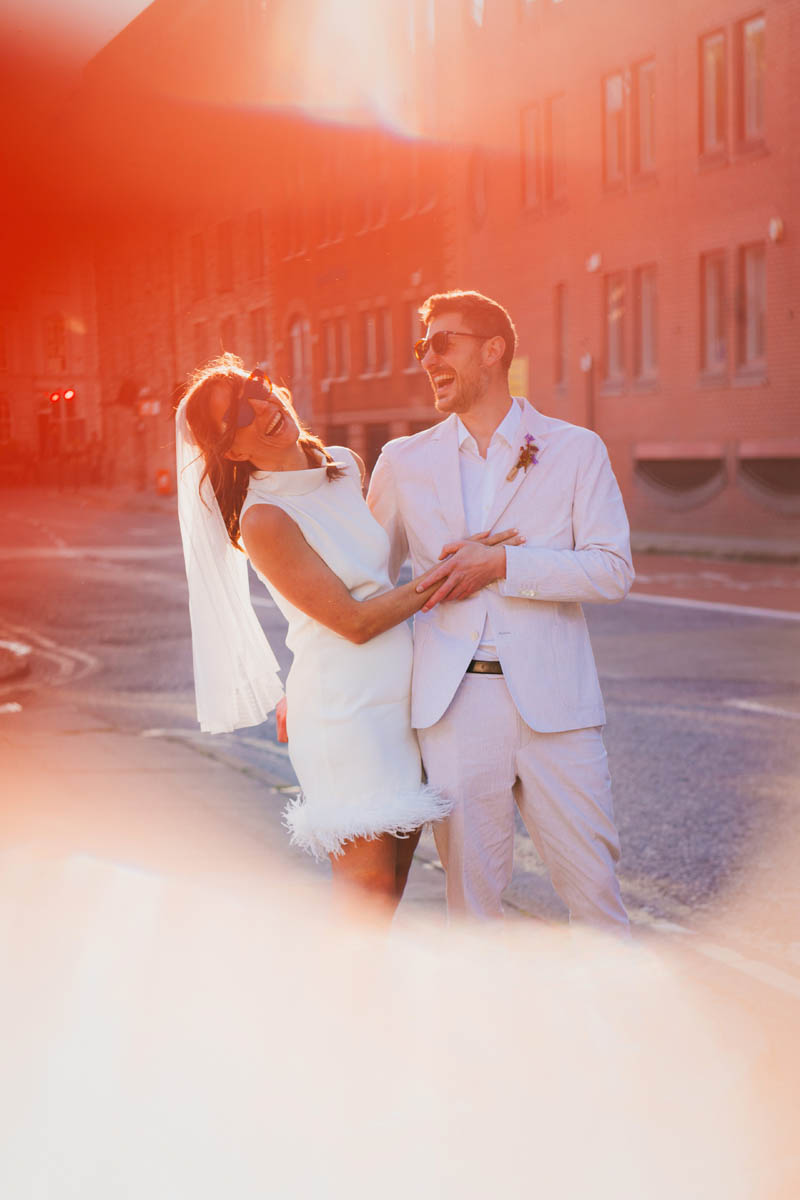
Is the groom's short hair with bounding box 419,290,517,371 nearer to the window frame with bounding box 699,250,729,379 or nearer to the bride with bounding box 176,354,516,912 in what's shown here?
the bride with bounding box 176,354,516,912

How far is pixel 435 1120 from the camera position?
12.1 ft

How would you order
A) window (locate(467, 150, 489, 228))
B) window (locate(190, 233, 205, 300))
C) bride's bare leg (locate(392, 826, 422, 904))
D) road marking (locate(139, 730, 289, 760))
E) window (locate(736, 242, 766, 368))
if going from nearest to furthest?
1. bride's bare leg (locate(392, 826, 422, 904))
2. window (locate(190, 233, 205, 300))
3. road marking (locate(139, 730, 289, 760))
4. window (locate(736, 242, 766, 368))
5. window (locate(467, 150, 489, 228))

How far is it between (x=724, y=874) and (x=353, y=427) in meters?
33.7

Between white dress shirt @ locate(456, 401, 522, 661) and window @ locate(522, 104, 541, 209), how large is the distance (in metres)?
29.1

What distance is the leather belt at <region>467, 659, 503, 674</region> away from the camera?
374 cm

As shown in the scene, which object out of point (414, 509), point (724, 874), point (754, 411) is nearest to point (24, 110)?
point (414, 509)

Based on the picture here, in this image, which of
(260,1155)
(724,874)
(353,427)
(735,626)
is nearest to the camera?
(260,1155)

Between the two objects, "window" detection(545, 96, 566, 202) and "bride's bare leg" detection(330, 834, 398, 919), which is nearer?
"bride's bare leg" detection(330, 834, 398, 919)

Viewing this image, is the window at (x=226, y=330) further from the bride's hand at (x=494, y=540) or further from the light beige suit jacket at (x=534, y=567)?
the bride's hand at (x=494, y=540)

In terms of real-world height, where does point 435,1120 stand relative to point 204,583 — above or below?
below

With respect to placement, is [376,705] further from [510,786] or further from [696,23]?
[696,23]

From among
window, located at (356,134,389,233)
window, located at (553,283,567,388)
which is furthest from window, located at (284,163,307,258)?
window, located at (553,283,567,388)

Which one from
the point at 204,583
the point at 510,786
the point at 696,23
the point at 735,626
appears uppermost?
the point at 696,23

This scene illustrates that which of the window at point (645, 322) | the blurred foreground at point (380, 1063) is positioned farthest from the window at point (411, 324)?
the blurred foreground at point (380, 1063)
